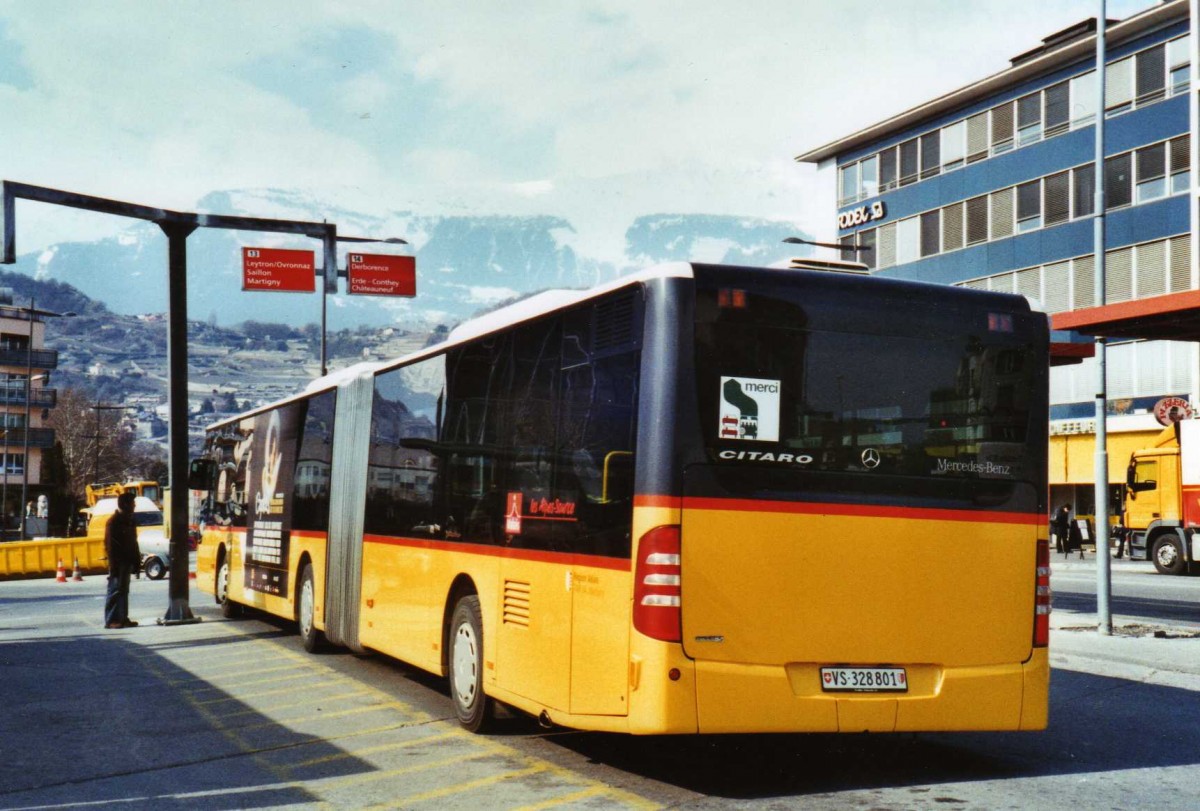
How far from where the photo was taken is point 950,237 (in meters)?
54.0

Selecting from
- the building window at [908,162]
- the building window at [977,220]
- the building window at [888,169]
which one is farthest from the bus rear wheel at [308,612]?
the building window at [888,169]

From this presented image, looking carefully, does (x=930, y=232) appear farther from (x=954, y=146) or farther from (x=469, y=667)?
(x=469, y=667)

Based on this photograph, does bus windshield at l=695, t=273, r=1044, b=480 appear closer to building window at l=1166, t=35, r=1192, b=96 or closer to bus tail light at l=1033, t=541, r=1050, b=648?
bus tail light at l=1033, t=541, r=1050, b=648

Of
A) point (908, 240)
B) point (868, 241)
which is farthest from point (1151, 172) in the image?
point (868, 241)

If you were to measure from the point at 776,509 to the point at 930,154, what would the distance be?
166ft

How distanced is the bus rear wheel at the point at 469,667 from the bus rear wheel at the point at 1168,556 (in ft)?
87.8

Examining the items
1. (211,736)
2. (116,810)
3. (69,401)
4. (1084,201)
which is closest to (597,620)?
(116,810)

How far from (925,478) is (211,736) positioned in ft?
17.1

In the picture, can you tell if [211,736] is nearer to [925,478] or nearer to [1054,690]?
[925,478]

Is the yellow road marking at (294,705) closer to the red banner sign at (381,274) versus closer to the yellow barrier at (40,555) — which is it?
the red banner sign at (381,274)

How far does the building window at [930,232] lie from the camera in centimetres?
5462

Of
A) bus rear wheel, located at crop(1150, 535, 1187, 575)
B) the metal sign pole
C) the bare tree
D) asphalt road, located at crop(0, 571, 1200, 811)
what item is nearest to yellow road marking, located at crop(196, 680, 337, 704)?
asphalt road, located at crop(0, 571, 1200, 811)

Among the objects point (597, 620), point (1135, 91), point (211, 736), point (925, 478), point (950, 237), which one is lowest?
point (211, 736)

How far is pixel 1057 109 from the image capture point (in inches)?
1923
